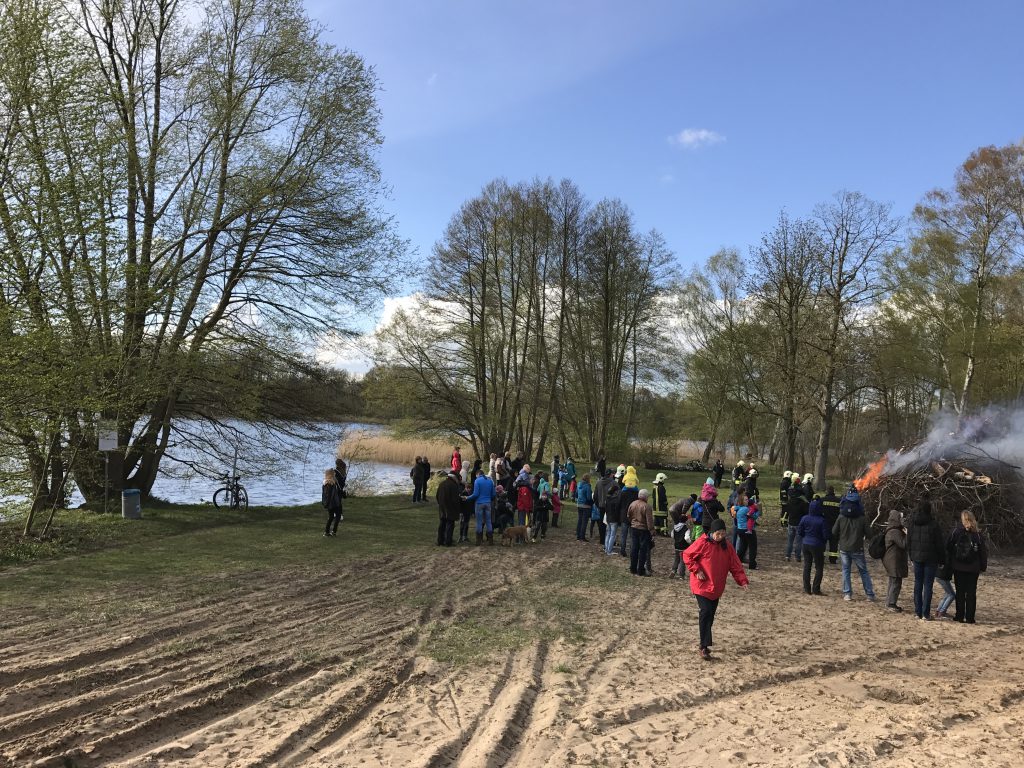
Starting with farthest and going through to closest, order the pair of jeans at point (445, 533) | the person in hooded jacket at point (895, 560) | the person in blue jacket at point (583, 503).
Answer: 1. the person in blue jacket at point (583, 503)
2. the pair of jeans at point (445, 533)
3. the person in hooded jacket at point (895, 560)

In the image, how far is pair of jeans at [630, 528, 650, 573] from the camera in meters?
11.9

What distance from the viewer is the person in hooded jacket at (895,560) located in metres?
10.2

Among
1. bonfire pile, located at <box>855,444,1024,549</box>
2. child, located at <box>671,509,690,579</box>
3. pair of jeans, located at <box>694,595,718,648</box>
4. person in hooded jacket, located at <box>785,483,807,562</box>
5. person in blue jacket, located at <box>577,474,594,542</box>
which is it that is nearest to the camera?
pair of jeans, located at <box>694,595,718,648</box>

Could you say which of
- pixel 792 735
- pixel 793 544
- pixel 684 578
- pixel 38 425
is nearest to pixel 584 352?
pixel 793 544

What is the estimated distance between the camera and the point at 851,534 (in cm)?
1071

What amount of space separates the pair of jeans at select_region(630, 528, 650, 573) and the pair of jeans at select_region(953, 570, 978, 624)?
4.51 metres

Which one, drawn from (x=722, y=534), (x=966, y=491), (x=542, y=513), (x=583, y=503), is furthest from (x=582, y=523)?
(x=722, y=534)

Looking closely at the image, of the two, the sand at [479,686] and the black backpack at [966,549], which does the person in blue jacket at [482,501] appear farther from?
the black backpack at [966,549]

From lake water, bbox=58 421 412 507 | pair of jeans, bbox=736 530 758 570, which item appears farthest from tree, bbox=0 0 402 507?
pair of jeans, bbox=736 530 758 570

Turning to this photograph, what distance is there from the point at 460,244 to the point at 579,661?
28141 mm

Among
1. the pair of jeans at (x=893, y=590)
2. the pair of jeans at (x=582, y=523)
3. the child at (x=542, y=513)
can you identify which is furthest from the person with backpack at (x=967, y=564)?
the child at (x=542, y=513)

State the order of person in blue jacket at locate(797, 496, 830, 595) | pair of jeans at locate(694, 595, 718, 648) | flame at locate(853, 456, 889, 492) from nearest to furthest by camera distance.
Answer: pair of jeans at locate(694, 595, 718, 648) < person in blue jacket at locate(797, 496, 830, 595) < flame at locate(853, 456, 889, 492)

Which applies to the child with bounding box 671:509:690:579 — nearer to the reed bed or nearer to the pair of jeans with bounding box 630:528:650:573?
the pair of jeans with bounding box 630:528:650:573

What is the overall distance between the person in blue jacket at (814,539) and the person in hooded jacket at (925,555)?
1322 millimetres
